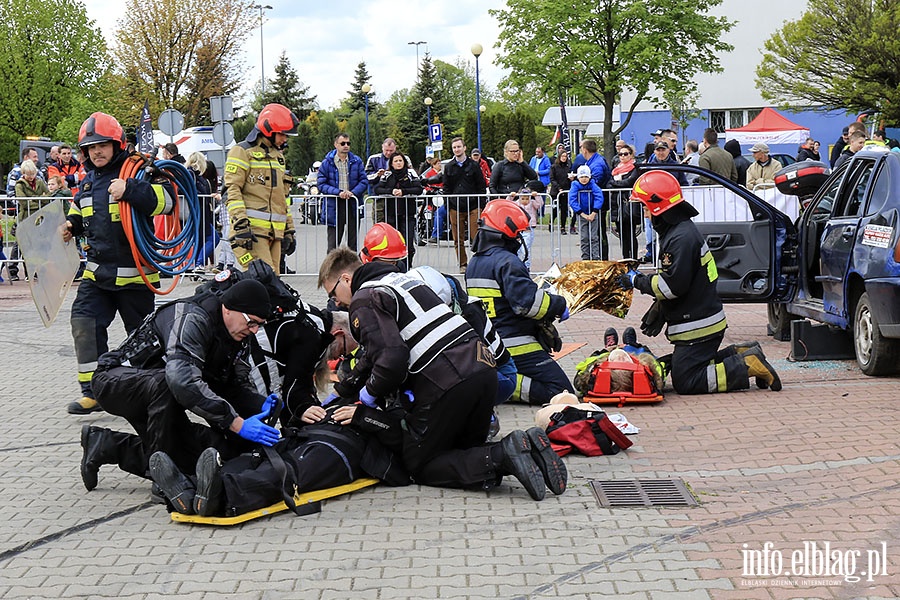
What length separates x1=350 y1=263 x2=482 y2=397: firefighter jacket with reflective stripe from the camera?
5676mm

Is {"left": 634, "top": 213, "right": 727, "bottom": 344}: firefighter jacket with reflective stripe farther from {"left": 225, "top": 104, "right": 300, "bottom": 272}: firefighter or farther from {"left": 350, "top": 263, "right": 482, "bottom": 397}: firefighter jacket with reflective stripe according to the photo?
{"left": 225, "top": 104, "right": 300, "bottom": 272}: firefighter

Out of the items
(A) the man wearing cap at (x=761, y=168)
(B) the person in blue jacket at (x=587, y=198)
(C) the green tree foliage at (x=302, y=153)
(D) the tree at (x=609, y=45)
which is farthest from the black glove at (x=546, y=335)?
(C) the green tree foliage at (x=302, y=153)

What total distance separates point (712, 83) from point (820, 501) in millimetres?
54070

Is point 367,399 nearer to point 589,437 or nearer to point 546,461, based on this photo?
point 546,461

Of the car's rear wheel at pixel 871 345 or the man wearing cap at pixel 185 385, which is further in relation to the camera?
the car's rear wheel at pixel 871 345

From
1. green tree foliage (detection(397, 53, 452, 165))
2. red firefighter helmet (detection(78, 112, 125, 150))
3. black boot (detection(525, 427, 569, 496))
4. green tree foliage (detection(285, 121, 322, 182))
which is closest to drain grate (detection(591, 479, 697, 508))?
black boot (detection(525, 427, 569, 496))

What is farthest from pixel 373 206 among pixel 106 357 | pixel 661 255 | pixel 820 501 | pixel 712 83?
pixel 712 83

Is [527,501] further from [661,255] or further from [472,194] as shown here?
[472,194]

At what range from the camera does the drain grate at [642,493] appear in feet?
18.8

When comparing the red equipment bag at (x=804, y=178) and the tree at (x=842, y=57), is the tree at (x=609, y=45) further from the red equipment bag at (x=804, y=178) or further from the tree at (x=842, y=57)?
the red equipment bag at (x=804, y=178)

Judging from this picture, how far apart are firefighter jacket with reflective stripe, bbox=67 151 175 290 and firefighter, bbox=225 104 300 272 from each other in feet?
4.80

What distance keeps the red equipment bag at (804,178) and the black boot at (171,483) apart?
7.33 m

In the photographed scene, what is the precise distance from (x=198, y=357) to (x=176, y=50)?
41.0m

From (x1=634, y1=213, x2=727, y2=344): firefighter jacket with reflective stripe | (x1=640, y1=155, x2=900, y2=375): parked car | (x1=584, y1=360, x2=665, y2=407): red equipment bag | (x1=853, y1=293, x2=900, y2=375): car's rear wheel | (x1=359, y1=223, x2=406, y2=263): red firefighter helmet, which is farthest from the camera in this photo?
(x1=853, y1=293, x2=900, y2=375): car's rear wheel
